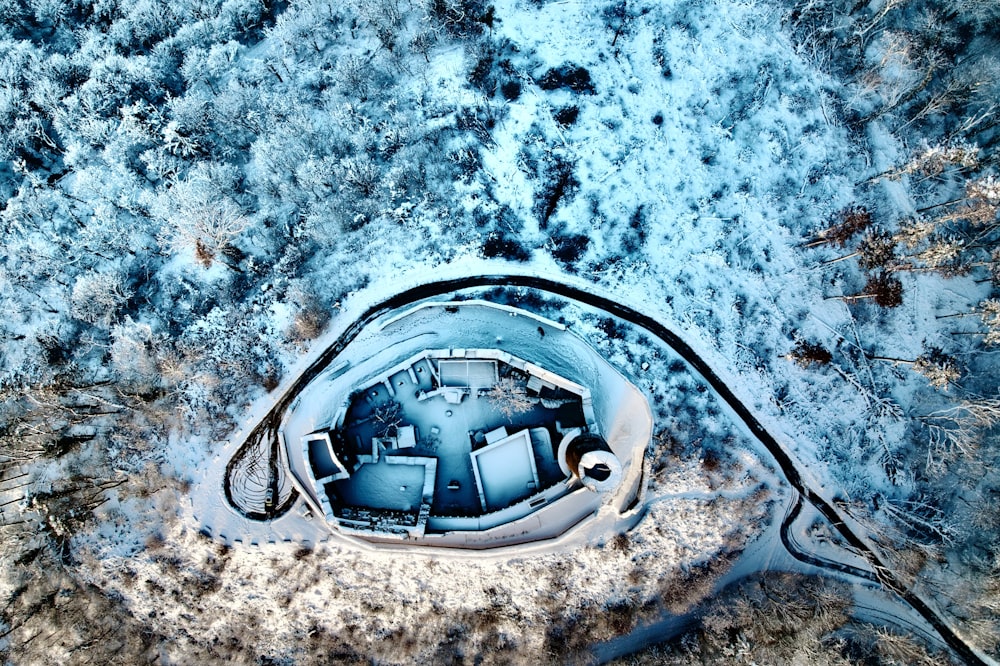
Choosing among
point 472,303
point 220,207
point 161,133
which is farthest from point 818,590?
point 161,133

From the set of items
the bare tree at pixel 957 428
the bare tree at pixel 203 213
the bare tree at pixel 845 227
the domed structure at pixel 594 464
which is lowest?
the bare tree at pixel 957 428

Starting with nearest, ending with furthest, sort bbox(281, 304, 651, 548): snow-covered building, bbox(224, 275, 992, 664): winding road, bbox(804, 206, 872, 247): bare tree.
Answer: bbox(281, 304, 651, 548): snow-covered building < bbox(224, 275, 992, 664): winding road < bbox(804, 206, 872, 247): bare tree

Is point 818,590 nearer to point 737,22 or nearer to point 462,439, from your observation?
point 462,439

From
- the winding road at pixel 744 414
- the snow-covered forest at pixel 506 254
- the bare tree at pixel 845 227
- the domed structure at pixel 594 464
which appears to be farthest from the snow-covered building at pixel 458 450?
the bare tree at pixel 845 227

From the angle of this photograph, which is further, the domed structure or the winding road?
the winding road

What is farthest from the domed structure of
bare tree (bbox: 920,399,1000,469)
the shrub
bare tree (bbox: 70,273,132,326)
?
bare tree (bbox: 70,273,132,326)

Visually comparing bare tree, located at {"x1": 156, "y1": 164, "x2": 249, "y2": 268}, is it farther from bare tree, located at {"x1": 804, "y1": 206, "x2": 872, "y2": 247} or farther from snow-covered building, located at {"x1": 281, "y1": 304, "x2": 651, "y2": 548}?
bare tree, located at {"x1": 804, "y1": 206, "x2": 872, "y2": 247}

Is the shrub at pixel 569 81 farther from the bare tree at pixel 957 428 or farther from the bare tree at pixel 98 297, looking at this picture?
the bare tree at pixel 957 428

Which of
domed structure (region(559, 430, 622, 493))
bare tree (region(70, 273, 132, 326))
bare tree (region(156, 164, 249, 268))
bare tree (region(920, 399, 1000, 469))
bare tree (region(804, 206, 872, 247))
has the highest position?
bare tree (region(156, 164, 249, 268))
